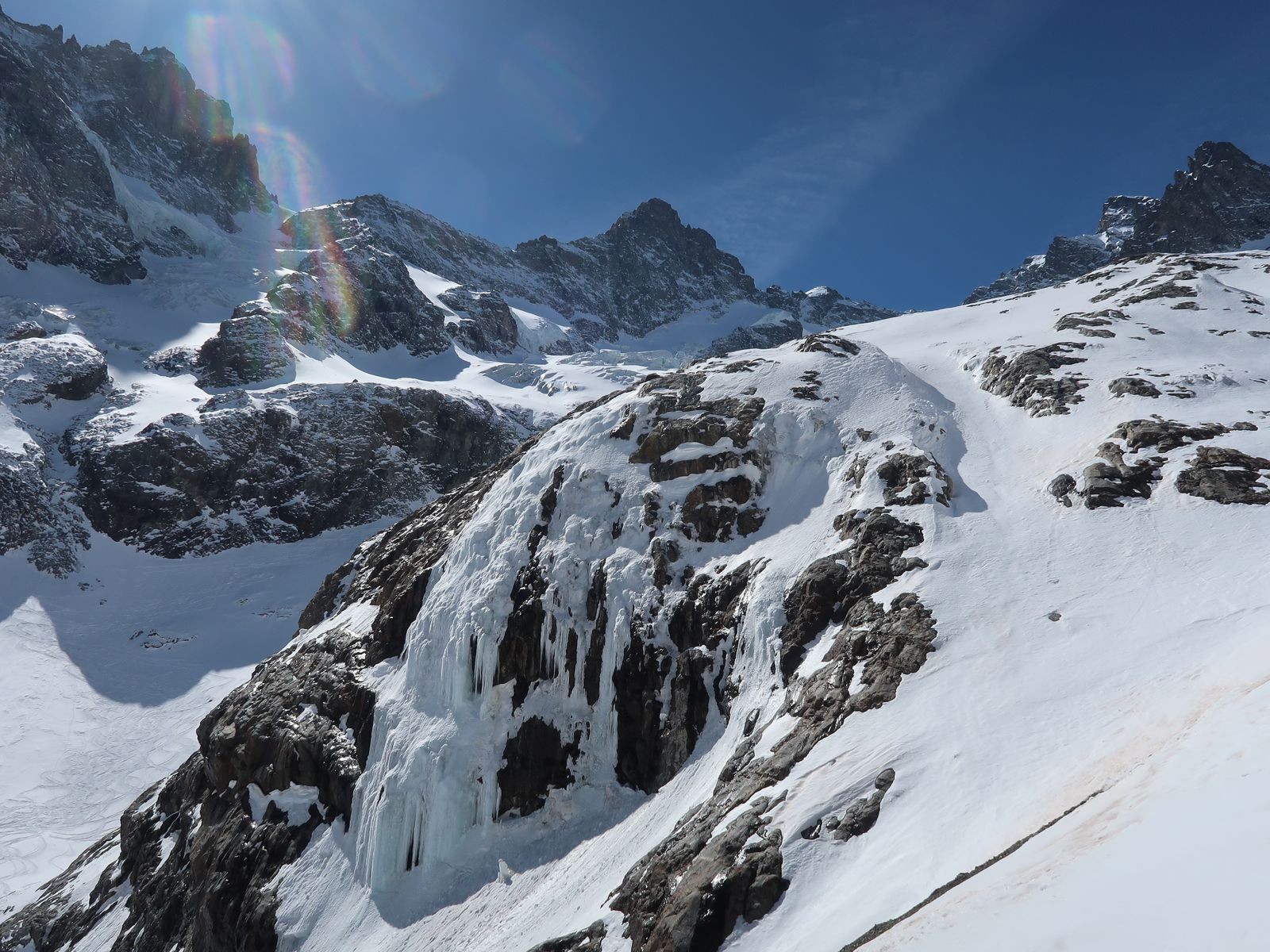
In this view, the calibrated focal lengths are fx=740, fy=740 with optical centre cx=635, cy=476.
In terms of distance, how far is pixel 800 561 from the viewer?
20.3 meters

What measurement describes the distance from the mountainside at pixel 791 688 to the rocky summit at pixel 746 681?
9 centimetres

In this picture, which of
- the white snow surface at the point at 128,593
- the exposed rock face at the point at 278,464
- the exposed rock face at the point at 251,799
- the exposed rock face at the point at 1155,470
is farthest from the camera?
the exposed rock face at the point at 278,464

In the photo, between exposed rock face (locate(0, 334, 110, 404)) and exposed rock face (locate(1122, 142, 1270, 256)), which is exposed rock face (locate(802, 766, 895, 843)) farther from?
exposed rock face (locate(1122, 142, 1270, 256))

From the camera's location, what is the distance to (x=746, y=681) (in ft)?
61.6

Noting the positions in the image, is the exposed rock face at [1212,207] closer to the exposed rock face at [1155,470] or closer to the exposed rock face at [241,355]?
the exposed rock face at [1155,470]

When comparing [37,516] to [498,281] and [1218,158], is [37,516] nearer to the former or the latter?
[498,281]

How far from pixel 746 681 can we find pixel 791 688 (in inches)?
85.2

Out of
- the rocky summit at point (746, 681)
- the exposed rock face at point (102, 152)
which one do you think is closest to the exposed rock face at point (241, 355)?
the rocky summit at point (746, 681)

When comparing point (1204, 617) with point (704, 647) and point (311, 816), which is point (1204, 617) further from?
point (311, 816)

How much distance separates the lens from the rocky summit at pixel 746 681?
31.5 ft

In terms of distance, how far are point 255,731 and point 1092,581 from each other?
25798 millimetres

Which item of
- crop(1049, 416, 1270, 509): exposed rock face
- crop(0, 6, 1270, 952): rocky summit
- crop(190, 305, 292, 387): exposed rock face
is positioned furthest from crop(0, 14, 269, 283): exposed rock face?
crop(1049, 416, 1270, 509): exposed rock face

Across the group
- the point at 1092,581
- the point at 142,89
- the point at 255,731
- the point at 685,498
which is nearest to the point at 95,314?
the point at 142,89

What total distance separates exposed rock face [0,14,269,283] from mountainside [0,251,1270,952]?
9672cm
